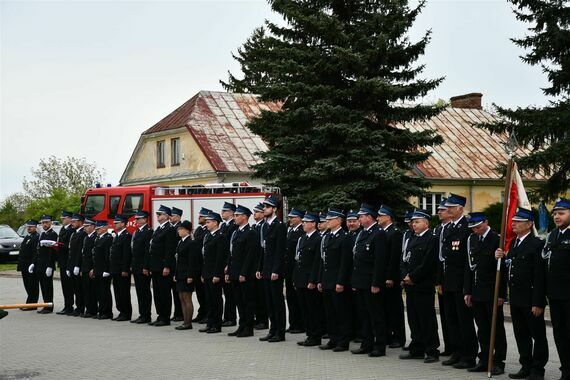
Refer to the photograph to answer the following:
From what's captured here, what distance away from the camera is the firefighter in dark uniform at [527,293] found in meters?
9.88

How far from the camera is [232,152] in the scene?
38.5 m

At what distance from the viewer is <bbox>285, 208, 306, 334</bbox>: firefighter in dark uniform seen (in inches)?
559

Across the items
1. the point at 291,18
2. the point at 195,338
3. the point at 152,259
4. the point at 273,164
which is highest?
the point at 291,18

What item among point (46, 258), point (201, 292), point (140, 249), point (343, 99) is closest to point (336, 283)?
point (201, 292)

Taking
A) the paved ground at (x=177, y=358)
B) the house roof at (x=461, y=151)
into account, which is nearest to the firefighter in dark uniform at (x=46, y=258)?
the paved ground at (x=177, y=358)

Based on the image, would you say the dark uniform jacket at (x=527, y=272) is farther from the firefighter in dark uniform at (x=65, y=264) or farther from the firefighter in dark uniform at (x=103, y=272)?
the firefighter in dark uniform at (x=65, y=264)

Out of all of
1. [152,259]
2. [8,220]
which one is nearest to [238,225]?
[152,259]

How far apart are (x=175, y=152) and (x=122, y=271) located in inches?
990

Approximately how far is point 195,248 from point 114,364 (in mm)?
4061

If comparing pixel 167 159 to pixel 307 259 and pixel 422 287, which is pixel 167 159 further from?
pixel 422 287

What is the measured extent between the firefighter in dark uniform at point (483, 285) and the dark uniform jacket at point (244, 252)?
431 cm

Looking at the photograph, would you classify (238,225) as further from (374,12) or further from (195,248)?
(374,12)

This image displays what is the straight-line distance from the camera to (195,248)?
600 inches

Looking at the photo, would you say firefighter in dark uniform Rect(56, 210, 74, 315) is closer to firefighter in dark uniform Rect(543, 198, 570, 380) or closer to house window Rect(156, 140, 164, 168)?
firefighter in dark uniform Rect(543, 198, 570, 380)
